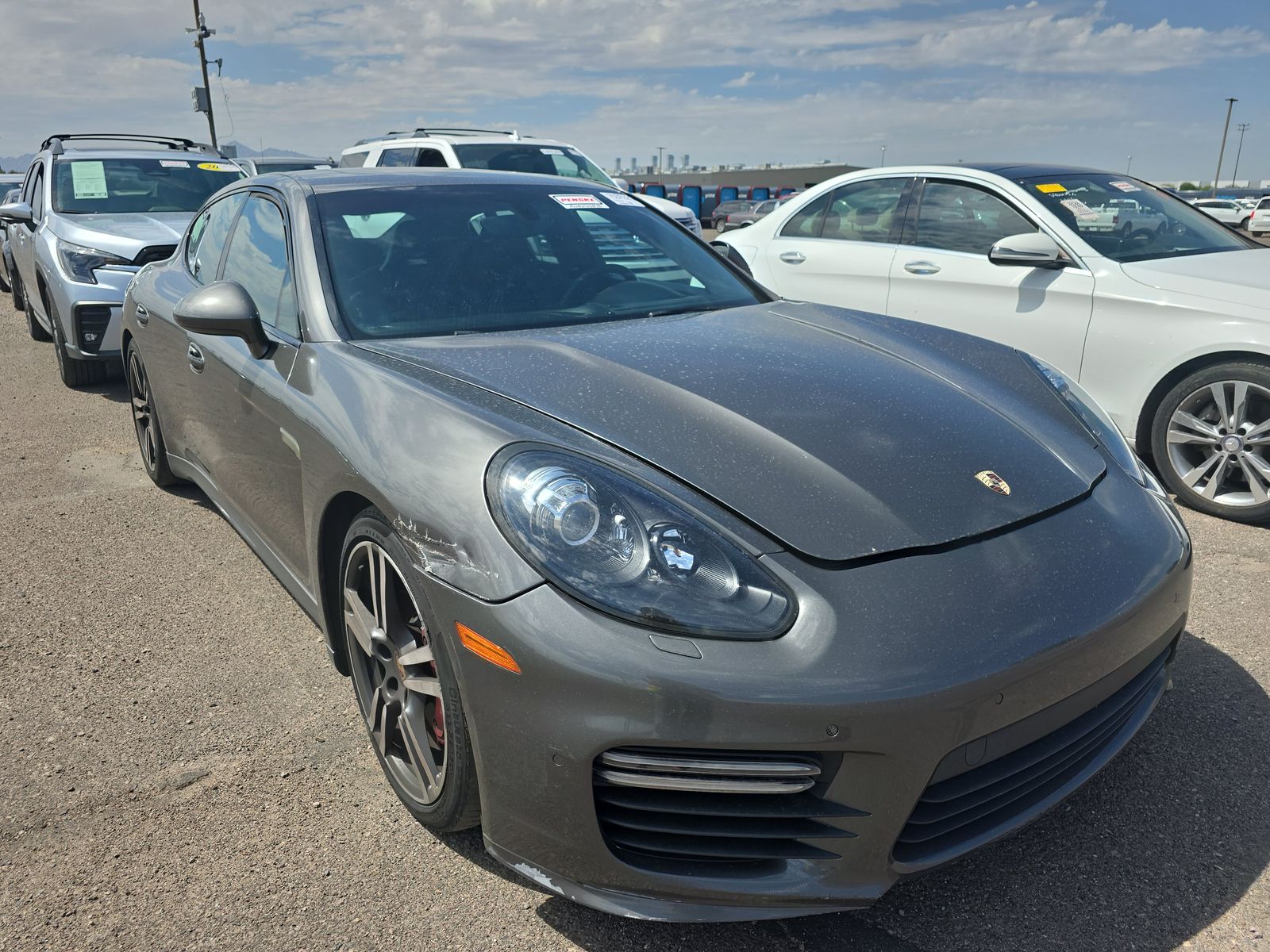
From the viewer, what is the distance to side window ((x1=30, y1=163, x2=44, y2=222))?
7816 mm

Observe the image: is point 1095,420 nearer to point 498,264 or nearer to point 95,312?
point 498,264

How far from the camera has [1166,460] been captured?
4.31m

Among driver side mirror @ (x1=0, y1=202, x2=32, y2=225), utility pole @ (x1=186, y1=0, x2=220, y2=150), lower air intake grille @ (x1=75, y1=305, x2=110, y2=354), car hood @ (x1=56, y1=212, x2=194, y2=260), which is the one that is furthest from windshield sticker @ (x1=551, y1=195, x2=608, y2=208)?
utility pole @ (x1=186, y1=0, x2=220, y2=150)

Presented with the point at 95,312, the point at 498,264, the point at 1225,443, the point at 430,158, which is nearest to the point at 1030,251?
the point at 1225,443

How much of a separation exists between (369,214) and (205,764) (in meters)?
1.61

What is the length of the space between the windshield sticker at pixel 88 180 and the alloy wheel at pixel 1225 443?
7.62 m

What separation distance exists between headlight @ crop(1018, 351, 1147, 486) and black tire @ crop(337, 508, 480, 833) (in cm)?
166

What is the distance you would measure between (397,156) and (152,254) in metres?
4.66

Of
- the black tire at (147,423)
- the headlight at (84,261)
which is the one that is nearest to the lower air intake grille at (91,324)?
the headlight at (84,261)

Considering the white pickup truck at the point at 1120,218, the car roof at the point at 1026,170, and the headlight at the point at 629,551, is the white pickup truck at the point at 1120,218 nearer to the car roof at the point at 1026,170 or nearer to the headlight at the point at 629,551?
the car roof at the point at 1026,170

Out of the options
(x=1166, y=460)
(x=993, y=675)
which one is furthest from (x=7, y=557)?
(x=1166, y=460)

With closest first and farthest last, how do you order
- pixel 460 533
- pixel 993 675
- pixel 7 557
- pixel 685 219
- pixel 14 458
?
pixel 993 675
pixel 460 533
pixel 7 557
pixel 14 458
pixel 685 219

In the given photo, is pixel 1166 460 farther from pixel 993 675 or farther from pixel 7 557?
pixel 7 557

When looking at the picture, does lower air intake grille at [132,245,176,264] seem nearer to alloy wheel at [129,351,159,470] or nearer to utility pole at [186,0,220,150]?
alloy wheel at [129,351,159,470]
